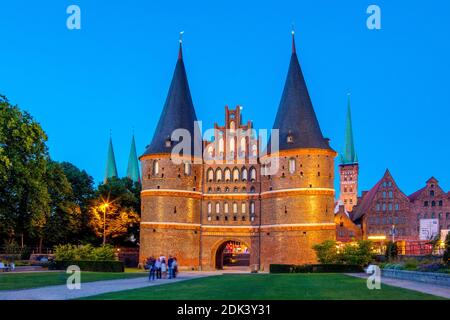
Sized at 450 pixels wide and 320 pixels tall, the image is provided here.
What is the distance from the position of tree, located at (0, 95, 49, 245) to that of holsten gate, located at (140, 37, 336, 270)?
19.9 meters

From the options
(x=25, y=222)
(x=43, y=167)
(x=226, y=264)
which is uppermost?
(x=43, y=167)

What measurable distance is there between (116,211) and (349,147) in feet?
266

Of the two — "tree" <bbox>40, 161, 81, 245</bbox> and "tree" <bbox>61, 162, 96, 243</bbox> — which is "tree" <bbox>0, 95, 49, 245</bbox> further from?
"tree" <bbox>61, 162, 96, 243</bbox>

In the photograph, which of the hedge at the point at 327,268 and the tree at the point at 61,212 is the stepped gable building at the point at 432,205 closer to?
the hedge at the point at 327,268

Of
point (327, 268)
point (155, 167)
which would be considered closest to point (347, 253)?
point (327, 268)

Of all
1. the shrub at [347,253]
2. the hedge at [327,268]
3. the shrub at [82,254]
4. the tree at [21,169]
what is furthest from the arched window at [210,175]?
the tree at [21,169]

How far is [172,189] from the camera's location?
66.6 metres

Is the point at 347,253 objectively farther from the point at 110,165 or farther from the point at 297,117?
the point at 110,165

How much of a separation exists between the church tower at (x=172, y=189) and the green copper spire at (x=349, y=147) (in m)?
74.7
